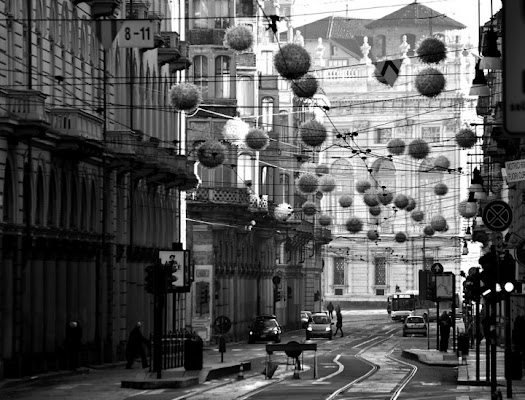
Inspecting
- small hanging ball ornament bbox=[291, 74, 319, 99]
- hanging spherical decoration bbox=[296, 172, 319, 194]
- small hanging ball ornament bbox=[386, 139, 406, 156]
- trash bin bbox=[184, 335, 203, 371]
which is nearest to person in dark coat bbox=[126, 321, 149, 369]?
trash bin bbox=[184, 335, 203, 371]

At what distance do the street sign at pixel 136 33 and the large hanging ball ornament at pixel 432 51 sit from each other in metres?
9.83

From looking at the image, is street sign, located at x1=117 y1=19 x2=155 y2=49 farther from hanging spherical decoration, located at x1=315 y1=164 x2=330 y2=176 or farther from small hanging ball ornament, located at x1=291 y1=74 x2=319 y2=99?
hanging spherical decoration, located at x1=315 y1=164 x2=330 y2=176

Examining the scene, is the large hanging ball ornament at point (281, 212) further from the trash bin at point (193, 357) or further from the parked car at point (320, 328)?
the trash bin at point (193, 357)

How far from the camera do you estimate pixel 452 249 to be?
523ft

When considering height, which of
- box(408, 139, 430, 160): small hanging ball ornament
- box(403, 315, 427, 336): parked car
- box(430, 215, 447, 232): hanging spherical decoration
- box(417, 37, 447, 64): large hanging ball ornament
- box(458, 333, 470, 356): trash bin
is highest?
box(408, 139, 430, 160): small hanging ball ornament

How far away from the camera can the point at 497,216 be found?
23.2 meters

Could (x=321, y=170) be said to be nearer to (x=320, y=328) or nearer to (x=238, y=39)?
(x=320, y=328)

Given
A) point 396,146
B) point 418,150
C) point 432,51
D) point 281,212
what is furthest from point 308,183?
point 432,51

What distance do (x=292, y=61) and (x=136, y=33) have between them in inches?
323

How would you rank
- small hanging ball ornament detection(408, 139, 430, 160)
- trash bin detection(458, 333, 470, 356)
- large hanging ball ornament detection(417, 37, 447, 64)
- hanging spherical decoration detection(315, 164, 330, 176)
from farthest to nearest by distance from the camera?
hanging spherical decoration detection(315, 164, 330, 176) < small hanging ball ornament detection(408, 139, 430, 160) < trash bin detection(458, 333, 470, 356) < large hanging ball ornament detection(417, 37, 447, 64)

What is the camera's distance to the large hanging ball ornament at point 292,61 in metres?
33.5

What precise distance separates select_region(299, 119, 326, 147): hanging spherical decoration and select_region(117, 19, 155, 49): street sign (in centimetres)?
2532

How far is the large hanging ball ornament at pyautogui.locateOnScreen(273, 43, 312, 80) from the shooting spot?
1318 inches

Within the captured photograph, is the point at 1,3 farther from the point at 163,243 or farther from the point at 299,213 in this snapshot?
the point at 299,213
